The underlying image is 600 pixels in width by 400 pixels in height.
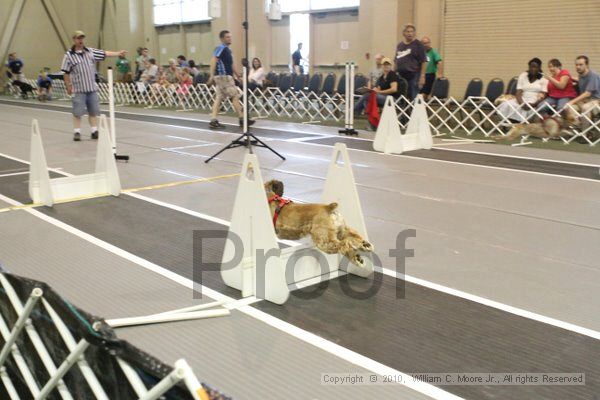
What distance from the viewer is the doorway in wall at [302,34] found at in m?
16.8

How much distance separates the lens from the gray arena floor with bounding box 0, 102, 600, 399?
8.43 ft

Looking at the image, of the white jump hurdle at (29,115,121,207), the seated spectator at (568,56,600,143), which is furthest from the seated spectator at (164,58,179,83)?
the white jump hurdle at (29,115,121,207)

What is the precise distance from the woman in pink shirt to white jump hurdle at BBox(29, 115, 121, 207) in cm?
655

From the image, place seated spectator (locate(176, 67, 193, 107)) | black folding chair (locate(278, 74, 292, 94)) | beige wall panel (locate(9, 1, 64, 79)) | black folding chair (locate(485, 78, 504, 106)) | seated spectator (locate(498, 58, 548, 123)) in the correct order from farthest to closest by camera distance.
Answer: beige wall panel (locate(9, 1, 64, 79))
seated spectator (locate(176, 67, 193, 107))
black folding chair (locate(278, 74, 292, 94))
black folding chair (locate(485, 78, 504, 106))
seated spectator (locate(498, 58, 548, 123))

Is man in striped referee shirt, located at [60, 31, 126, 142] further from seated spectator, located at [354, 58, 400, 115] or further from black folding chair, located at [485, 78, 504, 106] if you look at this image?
black folding chair, located at [485, 78, 504, 106]

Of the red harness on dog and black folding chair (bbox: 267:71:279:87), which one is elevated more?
black folding chair (bbox: 267:71:279:87)

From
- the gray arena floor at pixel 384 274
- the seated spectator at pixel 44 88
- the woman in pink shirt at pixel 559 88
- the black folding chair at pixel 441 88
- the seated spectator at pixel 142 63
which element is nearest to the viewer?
the gray arena floor at pixel 384 274

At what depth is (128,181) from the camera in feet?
21.2

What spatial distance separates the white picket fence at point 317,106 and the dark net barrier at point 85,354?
27.5 feet

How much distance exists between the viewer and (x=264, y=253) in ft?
10.4

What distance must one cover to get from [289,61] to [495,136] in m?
8.99

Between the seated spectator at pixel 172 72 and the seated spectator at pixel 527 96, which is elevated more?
the seated spectator at pixel 172 72

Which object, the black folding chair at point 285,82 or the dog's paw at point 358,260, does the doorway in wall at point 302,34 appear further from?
the dog's paw at point 358,260

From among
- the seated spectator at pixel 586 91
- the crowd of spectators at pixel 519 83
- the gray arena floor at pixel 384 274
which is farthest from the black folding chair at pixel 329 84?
the gray arena floor at pixel 384 274
